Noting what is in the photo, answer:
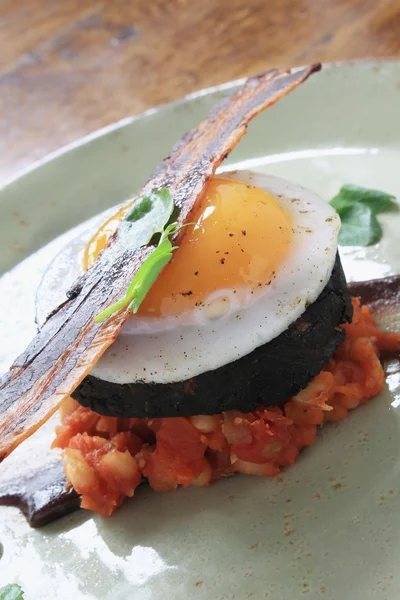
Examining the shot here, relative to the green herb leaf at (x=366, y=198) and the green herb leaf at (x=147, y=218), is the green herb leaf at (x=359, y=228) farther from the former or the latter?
the green herb leaf at (x=147, y=218)

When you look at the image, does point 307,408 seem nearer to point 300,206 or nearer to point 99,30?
point 300,206

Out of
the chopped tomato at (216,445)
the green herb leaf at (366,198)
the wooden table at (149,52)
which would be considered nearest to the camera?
the chopped tomato at (216,445)

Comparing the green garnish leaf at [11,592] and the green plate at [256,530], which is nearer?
the green plate at [256,530]

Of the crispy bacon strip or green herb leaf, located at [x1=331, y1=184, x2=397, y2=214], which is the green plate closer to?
green herb leaf, located at [x1=331, y1=184, x2=397, y2=214]

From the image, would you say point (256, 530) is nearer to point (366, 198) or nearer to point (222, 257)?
point (222, 257)

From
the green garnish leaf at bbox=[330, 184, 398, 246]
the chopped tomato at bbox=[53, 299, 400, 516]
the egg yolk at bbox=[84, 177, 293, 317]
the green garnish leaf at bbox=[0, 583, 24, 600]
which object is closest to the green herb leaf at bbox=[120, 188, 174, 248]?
the egg yolk at bbox=[84, 177, 293, 317]

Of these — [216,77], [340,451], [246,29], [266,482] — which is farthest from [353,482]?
[246,29]

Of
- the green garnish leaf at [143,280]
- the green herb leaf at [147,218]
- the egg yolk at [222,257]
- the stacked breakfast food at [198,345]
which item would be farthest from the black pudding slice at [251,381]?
the green herb leaf at [147,218]
